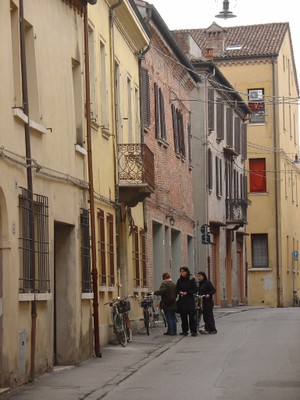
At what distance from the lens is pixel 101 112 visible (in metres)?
25.4

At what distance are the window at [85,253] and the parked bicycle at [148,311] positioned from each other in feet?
21.3

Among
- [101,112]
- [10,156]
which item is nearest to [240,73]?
[101,112]

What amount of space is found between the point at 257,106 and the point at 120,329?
43329 millimetres

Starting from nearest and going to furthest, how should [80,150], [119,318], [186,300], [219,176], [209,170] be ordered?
1. [80,150]
2. [119,318]
3. [186,300]
4. [209,170]
5. [219,176]

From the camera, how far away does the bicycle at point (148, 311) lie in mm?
28703

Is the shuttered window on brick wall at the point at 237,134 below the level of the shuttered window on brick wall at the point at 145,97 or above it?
above

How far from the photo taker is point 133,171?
27.5 metres

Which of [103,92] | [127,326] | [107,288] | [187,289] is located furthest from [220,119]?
[107,288]

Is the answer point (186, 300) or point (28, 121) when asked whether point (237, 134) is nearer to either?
point (186, 300)

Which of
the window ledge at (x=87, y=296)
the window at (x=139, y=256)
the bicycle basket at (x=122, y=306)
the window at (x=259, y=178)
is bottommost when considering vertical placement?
the bicycle basket at (x=122, y=306)

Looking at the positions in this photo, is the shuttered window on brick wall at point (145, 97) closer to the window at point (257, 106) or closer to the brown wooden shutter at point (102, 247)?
the brown wooden shutter at point (102, 247)

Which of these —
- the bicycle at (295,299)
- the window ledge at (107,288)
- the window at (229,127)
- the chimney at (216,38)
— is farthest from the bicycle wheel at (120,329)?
the bicycle at (295,299)

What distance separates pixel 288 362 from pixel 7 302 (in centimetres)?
628

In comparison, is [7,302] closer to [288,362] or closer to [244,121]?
[288,362]
